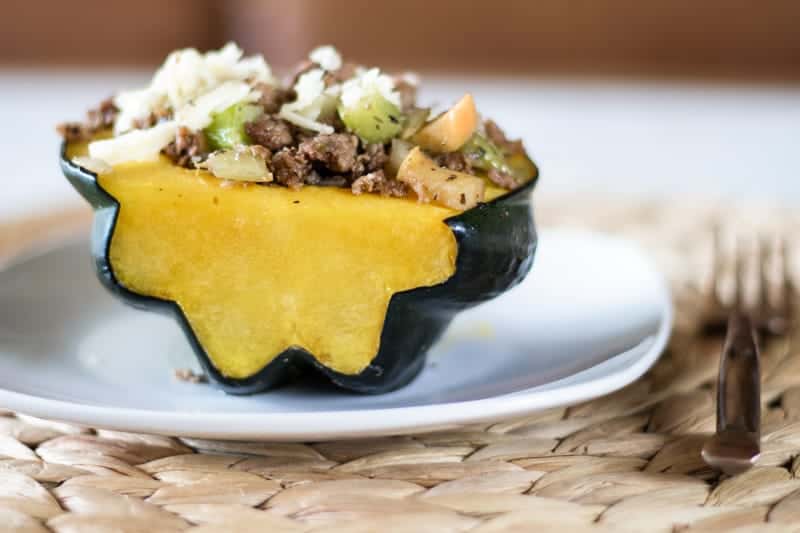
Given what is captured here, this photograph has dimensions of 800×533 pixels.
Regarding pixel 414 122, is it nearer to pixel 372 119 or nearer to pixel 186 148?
pixel 372 119

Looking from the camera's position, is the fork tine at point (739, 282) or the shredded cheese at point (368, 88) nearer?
the shredded cheese at point (368, 88)

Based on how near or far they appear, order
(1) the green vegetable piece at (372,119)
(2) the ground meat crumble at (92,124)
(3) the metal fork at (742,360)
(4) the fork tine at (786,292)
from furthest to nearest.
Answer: (4) the fork tine at (786,292), (2) the ground meat crumble at (92,124), (1) the green vegetable piece at (372,119), (3) the metal fork at (742,360)

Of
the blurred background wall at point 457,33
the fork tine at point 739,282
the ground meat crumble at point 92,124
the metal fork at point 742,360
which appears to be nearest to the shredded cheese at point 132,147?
the ground meat crumble at point 92,124

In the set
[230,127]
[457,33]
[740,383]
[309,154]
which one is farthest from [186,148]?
[457,33]

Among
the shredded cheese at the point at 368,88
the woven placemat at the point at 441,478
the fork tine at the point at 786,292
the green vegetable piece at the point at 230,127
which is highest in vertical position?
the shredded cheese at the point at 368,88

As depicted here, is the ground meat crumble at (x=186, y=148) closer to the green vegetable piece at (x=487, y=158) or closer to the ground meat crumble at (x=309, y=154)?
the ground meat crumble at (x=309, y=154)

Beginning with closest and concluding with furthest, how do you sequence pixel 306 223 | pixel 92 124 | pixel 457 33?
pixel 306 223 → pixel 92 124 → pixel 457 33

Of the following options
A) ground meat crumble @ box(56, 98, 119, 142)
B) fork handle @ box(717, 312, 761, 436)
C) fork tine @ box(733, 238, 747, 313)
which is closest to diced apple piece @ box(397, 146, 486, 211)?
fork handle @ box(717, 312, 761, 436)

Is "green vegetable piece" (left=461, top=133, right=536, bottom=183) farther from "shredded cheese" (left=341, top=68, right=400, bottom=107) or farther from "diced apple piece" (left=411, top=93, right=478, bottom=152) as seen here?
"shredded cheese" (left=341, top=68, right=400, bottom=107)
